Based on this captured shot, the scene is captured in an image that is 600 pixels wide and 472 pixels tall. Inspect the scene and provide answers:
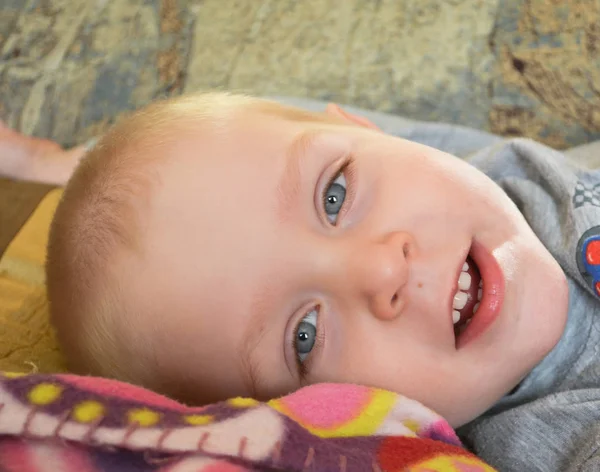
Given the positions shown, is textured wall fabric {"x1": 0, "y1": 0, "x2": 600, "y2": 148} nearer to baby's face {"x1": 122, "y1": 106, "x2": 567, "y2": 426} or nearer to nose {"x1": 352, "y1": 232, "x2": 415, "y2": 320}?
baby's face {"x1": 122, "y1": 106, "x2": 567, "y2": 426}

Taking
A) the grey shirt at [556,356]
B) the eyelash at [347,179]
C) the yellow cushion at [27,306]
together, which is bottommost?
the yellow cushion at [27,306]

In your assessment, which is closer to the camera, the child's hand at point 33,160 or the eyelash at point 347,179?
the eyelash at point 347,179

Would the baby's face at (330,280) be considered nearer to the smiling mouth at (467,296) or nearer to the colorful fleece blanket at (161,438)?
the smiling mouth at (467,296)

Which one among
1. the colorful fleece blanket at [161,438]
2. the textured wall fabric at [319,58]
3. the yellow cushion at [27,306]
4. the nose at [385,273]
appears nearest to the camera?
the colorful fleece blanket at [161,438]

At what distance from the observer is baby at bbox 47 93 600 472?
752 mm

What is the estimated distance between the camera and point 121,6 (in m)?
1.55

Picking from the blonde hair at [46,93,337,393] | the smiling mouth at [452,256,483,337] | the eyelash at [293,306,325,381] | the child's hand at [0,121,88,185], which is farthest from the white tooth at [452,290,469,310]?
the child's hand at [0,121,88,185]

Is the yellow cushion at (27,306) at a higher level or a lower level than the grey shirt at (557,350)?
lower

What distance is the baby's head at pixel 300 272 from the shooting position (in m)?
0.75

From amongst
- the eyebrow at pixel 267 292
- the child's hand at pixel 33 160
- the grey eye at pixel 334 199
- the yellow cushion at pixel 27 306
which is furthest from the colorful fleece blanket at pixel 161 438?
the child's hand at pixel 33 160

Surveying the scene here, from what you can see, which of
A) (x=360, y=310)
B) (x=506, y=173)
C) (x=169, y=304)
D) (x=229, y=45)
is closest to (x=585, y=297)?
(x=506, y=173)

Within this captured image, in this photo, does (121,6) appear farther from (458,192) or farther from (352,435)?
(352,435)

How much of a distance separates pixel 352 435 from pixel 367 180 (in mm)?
349

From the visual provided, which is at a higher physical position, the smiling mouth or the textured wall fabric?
the textured wall fabric
